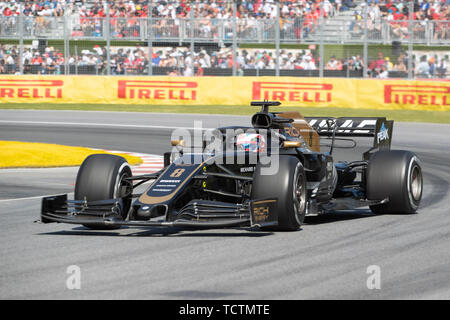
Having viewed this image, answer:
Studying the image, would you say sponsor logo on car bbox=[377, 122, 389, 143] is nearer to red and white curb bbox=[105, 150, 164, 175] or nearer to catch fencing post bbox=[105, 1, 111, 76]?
red and white curb bbox=[105, 150, 164, 175]

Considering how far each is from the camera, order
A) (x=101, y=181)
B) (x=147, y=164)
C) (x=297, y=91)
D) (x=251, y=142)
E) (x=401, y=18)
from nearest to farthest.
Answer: (x=101, y=181) < (x=251, y=142) < (x=147, y=164) < (x=297, y=91) < (x=401, y=18)

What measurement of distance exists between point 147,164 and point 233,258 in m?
8.42

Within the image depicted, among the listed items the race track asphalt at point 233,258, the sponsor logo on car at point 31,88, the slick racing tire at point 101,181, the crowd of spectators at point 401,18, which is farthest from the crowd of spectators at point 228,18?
the slick racing tire at point 101,181

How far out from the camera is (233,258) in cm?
688

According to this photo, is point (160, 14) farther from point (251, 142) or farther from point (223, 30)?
point (251, 142)

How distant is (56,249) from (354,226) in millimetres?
3276

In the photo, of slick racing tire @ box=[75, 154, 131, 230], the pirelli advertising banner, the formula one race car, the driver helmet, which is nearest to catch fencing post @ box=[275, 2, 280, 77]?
the pirelli advertising banner

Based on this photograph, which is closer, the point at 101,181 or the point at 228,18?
the point at 101,181

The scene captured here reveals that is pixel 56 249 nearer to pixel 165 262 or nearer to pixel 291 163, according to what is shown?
pixel 165 262

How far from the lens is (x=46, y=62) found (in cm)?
2708

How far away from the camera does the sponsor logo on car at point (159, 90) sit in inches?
1080

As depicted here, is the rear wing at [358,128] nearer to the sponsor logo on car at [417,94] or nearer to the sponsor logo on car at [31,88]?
the sponsor logo on car at [417,94]

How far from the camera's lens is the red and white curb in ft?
46.8

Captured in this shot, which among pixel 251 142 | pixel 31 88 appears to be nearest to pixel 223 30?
pixel 31 88
